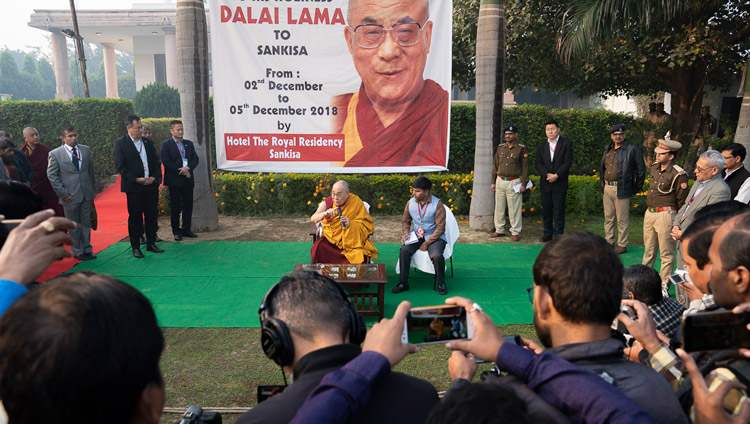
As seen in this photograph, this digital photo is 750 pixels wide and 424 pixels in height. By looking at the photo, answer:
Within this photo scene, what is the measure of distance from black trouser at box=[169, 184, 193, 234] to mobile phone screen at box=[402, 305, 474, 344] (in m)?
7.80

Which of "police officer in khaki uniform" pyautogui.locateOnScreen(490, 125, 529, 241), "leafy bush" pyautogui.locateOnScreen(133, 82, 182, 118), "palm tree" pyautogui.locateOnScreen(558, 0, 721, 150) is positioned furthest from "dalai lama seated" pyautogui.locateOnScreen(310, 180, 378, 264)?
"leafy bush" pyautogui.locateOnScreen(133, 82, 182, 118)

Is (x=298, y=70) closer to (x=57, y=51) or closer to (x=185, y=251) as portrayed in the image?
(x=185, y=251)

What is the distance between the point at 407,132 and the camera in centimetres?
989

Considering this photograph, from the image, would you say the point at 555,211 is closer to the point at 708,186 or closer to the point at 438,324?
the point at 708,186

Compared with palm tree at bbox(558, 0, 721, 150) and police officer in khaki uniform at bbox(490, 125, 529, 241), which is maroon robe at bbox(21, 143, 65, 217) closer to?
police officer in khaki uniform at bbox(490, 125, 529, 241)

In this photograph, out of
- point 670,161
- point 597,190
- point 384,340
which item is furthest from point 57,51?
point 384,340

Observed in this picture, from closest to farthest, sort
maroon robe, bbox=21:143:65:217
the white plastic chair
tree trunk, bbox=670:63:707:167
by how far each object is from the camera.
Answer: the white plastic chair
maroon robe, bbox=21:143:65:217
tree trunk, bbox=670:63:707:167

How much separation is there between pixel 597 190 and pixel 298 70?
6566 millimetres

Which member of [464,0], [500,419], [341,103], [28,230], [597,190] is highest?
[464,0]

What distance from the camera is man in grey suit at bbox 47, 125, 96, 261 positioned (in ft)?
24.4

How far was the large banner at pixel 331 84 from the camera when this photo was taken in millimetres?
9258

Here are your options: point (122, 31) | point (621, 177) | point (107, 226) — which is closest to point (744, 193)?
point (621, 177)

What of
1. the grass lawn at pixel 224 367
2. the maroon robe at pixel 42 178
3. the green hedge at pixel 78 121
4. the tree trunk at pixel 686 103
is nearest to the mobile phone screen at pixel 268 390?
the grass lawn at pixel 224 367

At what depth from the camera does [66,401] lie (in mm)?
1096
